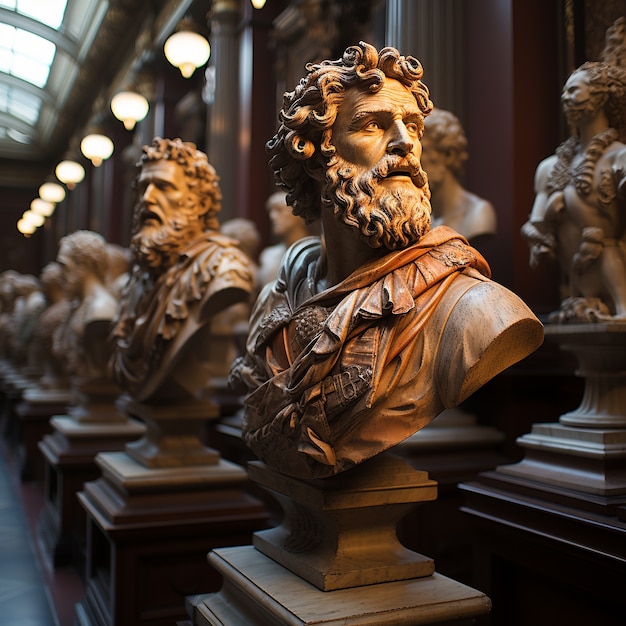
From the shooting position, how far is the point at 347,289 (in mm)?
1877

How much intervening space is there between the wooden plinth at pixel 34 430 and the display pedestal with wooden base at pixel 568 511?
5.37 metres

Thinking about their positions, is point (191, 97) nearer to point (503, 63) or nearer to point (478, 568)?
point (503, 63)

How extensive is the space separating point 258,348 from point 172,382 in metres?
1.45

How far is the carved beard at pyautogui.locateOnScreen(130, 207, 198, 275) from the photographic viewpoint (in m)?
3.38

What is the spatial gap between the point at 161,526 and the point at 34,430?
15.4 feet

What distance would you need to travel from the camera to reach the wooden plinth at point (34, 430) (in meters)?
7.32

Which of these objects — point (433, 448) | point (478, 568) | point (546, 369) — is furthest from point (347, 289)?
point (546, 369)

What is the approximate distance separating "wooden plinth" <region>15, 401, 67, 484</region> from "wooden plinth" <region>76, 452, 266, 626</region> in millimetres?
4080

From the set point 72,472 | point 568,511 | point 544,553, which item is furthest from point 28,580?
point 568,511

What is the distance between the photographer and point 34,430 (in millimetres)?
7371

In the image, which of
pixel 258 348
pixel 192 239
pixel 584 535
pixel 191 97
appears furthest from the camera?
pixel 191 97

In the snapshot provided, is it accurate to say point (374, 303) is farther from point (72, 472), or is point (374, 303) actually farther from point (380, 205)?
point (72, 472)

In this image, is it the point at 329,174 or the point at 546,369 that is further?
the point at 546,369

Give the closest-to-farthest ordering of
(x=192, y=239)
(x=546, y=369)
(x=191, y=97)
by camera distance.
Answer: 1. (x=192, y=239)
2. (x=546, y=369)
3. (x=191, y=97)
